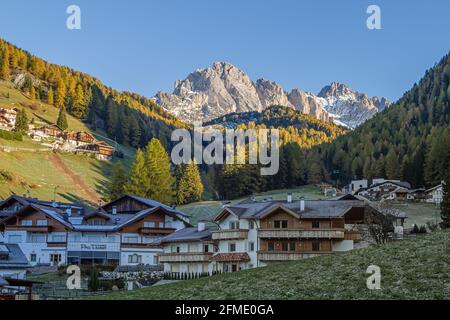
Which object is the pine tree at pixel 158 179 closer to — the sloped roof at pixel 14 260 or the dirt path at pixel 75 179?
the dirt path at pixel 75 179

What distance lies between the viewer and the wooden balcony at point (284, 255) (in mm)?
67188

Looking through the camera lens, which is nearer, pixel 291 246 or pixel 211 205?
pixel 291 246

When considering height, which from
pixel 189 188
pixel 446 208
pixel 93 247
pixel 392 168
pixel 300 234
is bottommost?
pixel 93 247

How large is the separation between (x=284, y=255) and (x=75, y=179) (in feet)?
319

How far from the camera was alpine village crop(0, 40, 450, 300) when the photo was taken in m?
42.7

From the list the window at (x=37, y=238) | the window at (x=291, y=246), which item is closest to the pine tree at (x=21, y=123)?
the window at (x=37, y=238)

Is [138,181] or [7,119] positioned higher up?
[7,119]

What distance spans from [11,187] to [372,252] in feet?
314

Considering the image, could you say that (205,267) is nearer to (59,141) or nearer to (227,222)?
(227,222)

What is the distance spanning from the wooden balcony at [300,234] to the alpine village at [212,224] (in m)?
0.11

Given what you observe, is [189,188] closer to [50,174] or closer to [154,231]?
[50,174]

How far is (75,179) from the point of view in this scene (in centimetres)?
15562

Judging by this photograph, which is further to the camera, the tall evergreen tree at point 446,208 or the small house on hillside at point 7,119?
the small house on hillside at point 7,119

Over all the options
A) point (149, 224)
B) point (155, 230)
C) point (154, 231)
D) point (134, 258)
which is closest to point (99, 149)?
point (149, 224)
